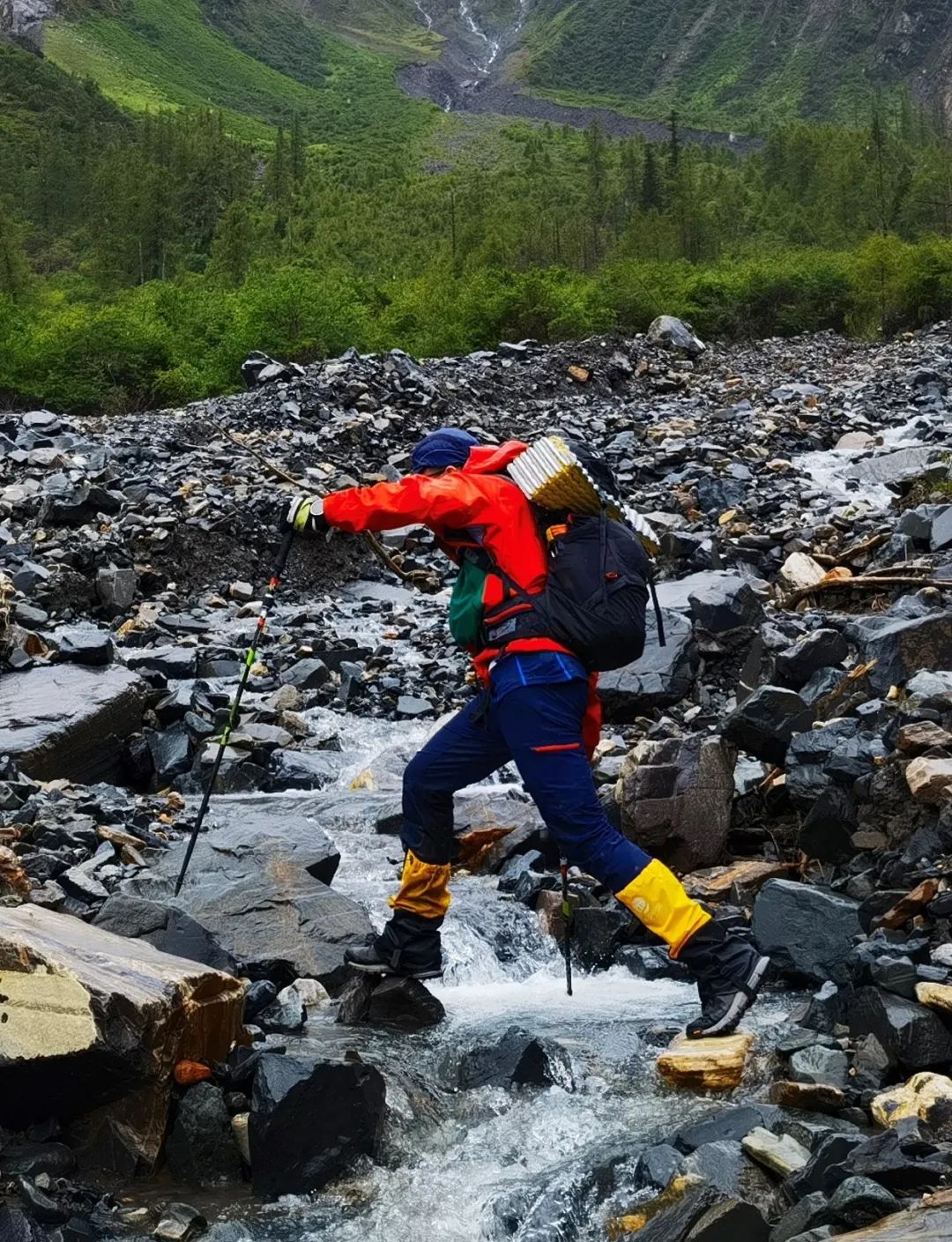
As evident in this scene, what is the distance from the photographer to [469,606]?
17.5 ft

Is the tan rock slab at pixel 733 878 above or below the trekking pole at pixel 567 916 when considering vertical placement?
below

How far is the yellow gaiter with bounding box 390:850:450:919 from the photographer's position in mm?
5621

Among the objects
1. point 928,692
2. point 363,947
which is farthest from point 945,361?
point 363,947

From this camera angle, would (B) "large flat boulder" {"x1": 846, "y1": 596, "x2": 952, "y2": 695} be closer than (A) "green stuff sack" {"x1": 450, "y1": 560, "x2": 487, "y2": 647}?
No

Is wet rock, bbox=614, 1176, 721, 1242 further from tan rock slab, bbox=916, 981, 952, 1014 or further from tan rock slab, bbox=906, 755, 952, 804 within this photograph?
tan rock slab, bbox=906, 755, 952, 804

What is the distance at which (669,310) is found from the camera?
112ft

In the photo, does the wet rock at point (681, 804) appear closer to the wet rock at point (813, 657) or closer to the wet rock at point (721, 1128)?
the wet rock at point (813, 657)

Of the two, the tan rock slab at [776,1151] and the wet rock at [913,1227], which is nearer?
the wet rock at [913,1227]

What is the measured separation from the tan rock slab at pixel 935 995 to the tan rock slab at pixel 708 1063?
26.8 inches

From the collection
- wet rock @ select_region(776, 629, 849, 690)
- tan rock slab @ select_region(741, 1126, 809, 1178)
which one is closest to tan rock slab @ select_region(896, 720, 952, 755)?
wet rock @ select_region(776, 629, 849, 690)

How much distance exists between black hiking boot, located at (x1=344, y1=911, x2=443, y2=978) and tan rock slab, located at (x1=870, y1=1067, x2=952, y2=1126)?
6.60 ft

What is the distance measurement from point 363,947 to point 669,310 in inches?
1203

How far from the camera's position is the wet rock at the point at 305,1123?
427 centimetres

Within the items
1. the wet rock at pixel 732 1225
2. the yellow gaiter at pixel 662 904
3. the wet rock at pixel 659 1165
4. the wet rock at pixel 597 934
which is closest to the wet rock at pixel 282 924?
the wet rock at pixel 597 934
